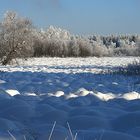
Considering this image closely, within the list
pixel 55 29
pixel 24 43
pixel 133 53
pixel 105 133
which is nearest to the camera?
pixel 105 133

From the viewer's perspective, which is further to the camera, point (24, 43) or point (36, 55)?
point (36, 55)

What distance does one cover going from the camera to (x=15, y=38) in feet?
108

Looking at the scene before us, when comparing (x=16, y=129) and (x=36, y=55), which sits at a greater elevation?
(x=16, y=129)

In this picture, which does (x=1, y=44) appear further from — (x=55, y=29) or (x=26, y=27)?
(x=55, y=29)

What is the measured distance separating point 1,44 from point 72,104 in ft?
91.1

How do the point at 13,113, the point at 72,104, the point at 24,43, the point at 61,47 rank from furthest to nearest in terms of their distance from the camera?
the point at 61,47, the point at 24,43, the point at 72,104, the point at 13,113

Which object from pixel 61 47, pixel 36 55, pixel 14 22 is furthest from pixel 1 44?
pixel 61 47

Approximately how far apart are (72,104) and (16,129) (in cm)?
215

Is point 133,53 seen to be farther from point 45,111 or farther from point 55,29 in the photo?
point 45,111

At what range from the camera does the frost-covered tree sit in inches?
1289

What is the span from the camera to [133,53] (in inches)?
2810

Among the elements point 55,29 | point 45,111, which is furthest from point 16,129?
point 55,29

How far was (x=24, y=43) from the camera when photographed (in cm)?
3269

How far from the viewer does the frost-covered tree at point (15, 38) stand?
A: 107 feet
